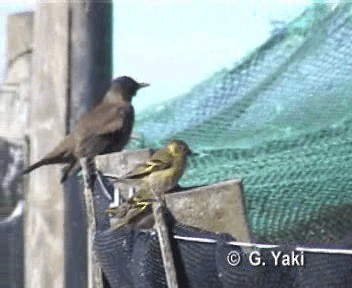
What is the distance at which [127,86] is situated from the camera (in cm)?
836

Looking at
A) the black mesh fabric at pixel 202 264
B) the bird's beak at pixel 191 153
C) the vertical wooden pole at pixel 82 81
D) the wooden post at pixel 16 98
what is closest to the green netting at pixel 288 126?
the bird's beak at pixel 191 153

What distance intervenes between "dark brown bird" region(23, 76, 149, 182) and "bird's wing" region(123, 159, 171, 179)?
0.91m

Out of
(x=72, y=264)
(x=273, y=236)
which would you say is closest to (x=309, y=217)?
(x=273, y=236)

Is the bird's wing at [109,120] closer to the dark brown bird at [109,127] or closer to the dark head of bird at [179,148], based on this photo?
the dark brown bird at [109,127]

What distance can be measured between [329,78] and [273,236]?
0.59 metres

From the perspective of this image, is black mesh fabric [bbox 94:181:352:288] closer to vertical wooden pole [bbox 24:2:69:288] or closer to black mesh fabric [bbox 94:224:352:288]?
black mesh fabric [bbox 94:224:352:288]

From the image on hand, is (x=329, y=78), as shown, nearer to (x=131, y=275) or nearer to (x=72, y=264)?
(x=72, y=264)

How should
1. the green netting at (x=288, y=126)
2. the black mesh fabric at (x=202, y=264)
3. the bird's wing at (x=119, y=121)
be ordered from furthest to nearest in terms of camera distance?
the bird's wing at (x=119, y=121) → the green netting at (x=288, y=126) → the black mesh fabric at (x=202, y=264)

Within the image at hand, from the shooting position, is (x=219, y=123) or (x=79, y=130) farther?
(x=79, y=130)

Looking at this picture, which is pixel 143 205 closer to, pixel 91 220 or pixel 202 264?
pixel 91 220

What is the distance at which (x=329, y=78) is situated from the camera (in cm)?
552

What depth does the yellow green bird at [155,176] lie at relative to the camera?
450cm

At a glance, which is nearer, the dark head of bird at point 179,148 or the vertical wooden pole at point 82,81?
the vertical wooden pole at point 82,81

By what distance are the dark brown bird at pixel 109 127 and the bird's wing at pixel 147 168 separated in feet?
2.98
